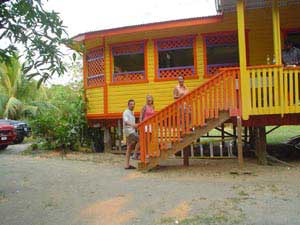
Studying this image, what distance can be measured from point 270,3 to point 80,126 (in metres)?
7.29

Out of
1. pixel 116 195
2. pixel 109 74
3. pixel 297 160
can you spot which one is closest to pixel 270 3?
pixel 297 160

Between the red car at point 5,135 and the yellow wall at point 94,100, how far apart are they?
3.77 metres

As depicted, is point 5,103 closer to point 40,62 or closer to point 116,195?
point 116,195

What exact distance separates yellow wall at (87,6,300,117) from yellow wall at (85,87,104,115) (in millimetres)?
396

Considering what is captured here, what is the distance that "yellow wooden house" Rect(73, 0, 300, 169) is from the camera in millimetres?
9430

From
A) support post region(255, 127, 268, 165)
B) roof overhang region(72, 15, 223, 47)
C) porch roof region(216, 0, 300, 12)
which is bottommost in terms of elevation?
support post region(255, 127, 268, 165)

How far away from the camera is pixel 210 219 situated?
5.39 metres

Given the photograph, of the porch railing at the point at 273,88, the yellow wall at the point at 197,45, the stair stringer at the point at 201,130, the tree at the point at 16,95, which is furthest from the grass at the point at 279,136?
Answer: the tree at the point at 16,95

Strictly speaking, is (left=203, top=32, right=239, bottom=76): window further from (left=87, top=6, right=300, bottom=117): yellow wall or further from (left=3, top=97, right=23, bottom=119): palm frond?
(left=3, top=97, right=23, bottom=119): palm frond

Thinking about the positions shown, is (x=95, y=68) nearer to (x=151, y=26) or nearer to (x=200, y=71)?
(x=151, y=26)

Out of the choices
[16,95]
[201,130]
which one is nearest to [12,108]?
[16,95]

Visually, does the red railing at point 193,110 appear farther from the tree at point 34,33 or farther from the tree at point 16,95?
the tree at point 16,95

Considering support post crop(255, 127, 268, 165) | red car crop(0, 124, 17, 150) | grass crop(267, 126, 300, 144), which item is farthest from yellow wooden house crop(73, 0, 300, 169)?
grass crop(267, 126, 300, 144)

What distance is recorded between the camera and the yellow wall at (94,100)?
517 inches
